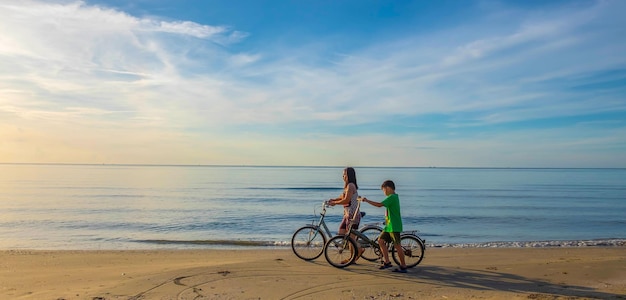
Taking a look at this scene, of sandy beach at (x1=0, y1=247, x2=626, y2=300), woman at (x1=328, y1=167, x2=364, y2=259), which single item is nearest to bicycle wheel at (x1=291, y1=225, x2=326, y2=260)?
sandy beach at (x1=0, y1=247, x2=626, y2=300)

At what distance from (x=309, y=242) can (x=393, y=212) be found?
7.68 feet

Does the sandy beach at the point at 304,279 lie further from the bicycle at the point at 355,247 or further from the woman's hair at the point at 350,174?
the woman's hair at the point at 350,174

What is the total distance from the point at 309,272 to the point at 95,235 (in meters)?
12.0

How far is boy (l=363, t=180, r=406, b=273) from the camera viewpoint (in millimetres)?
8531

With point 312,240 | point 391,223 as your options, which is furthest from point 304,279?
point 391,223

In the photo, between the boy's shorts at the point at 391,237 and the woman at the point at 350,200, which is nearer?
the boy's shorts at the point at 391,237

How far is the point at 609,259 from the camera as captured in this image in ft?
36.4

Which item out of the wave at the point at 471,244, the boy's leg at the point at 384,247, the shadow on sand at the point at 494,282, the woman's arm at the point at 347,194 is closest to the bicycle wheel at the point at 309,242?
the woman's arm at the point at 347,194

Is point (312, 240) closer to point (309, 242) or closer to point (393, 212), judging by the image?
point (309, 242)

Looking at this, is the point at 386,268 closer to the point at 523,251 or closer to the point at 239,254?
the point at 239,254

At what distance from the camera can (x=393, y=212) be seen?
8.60 metres

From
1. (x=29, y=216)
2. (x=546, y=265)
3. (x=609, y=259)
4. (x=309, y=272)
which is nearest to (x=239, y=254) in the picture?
(x=309, y=272)

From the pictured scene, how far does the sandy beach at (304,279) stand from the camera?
7316 millimetres

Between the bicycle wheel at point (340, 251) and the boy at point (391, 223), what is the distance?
24.7 inches
